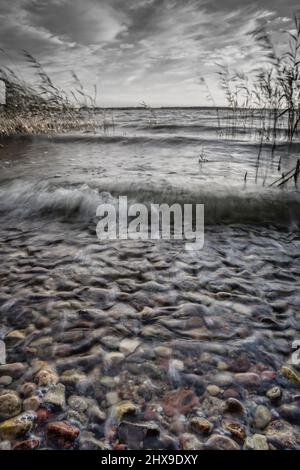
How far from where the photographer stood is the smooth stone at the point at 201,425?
5.20ft

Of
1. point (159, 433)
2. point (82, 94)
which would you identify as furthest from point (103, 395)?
point (82, 94)

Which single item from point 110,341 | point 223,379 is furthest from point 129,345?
point 223,379

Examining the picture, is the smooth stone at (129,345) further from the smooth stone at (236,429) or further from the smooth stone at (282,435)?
the smooth stone at (282,435)

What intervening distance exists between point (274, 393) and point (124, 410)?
0.84 meters

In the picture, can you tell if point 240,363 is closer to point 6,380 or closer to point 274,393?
point 274,393

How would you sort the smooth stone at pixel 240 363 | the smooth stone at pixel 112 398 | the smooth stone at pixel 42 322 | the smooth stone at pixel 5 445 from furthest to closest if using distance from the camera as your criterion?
the smooth stone at pixel 42 322 → the smooth stone at pixel 240 363 → the smooth stone at pixel 112 398 → the smooth stone at pixel 5 445

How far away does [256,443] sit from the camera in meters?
1.53

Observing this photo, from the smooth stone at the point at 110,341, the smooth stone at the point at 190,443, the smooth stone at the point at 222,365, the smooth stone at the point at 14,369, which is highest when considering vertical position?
the smooth stone at the point at 110,341

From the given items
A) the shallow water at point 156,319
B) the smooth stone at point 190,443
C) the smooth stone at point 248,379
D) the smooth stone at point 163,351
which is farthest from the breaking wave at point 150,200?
the smooth stone at point 190,443

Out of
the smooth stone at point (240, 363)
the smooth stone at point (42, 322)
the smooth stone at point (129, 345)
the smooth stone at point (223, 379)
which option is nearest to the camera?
the smooth stone at point (223, 379)

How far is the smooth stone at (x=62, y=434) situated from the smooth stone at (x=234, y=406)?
783mm

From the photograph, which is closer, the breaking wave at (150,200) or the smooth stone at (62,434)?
the smooth stone at (62,434)

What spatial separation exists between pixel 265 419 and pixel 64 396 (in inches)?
42.3

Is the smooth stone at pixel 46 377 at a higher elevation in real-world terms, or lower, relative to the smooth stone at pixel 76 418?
higher
